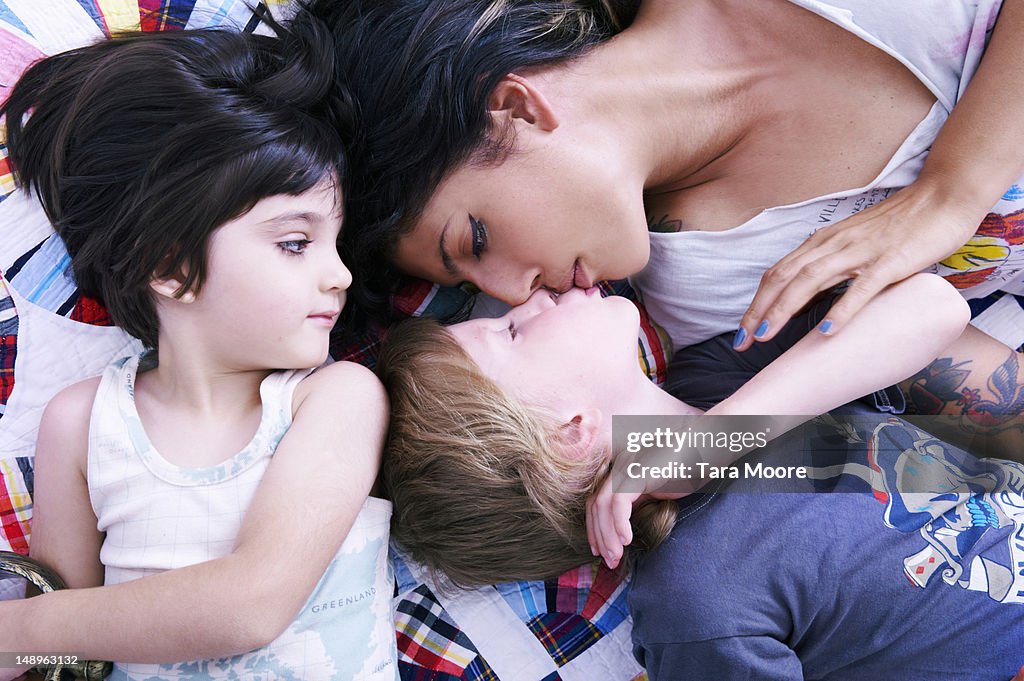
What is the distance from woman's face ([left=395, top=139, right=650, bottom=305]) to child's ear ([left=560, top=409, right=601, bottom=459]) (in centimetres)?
21

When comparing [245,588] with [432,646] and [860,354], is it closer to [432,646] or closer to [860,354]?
[432,646]

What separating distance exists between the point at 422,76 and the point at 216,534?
0.70m

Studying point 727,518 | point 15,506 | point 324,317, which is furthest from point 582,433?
point 15,506

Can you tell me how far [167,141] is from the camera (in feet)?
3.46

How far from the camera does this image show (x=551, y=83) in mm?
1177

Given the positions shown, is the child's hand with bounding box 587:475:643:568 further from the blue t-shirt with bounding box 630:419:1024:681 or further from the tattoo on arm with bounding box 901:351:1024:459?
the tattoo on arm with bounding box 901:351:1024:459

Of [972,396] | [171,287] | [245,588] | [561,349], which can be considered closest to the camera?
[245,588]

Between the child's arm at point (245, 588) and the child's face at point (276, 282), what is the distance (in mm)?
108

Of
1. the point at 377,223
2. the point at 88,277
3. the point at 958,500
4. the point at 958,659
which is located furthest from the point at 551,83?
the point at 958,659

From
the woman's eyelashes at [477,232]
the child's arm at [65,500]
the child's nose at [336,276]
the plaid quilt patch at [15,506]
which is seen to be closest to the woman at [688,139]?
the woman's eyelashes at [477,232]

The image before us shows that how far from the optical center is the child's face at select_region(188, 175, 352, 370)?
107 cm

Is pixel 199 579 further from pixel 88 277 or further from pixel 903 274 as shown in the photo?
pixel 903 274

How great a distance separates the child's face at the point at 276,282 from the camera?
1.07 metres

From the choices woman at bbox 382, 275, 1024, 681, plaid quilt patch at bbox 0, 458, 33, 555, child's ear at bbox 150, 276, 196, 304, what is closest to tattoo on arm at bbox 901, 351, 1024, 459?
woman at bbox 382, 275, 1024, 681
